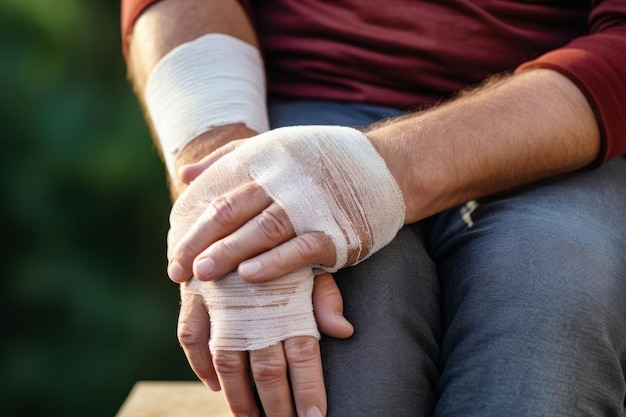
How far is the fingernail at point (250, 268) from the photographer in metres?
0.77

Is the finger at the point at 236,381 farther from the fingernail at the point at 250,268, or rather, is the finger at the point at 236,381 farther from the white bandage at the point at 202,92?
the white bandage at the point at 202,92

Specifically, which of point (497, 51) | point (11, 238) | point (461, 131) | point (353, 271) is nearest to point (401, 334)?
point (353, 271)

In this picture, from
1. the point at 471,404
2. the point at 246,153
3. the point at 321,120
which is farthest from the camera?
the point at 321,120

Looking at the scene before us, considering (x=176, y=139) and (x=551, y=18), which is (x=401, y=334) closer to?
(x=176, y=139)

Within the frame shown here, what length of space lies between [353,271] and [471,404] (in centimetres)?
21

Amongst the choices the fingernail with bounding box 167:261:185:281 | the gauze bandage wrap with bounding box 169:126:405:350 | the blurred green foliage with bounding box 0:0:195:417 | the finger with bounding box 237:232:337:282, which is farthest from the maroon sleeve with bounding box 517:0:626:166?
the blurred green foliage with bounding box 0:0:195:417

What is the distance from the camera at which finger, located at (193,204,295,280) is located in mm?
789

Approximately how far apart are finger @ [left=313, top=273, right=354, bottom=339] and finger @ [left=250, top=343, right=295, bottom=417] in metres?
0.05

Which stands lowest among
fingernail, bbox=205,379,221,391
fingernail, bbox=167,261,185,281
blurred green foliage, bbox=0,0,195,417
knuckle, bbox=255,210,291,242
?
blurred green foliage, bbox=0,0,195,417

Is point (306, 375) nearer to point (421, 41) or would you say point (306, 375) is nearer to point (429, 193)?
point (429, 193)

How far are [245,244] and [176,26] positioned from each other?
456 millimetres

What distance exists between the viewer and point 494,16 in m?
1.09

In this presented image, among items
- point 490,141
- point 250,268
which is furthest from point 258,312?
point 490,141

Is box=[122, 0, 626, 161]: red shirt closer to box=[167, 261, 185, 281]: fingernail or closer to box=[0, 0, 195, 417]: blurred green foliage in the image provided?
box=[167, 261, 185, 281]: fingernail
